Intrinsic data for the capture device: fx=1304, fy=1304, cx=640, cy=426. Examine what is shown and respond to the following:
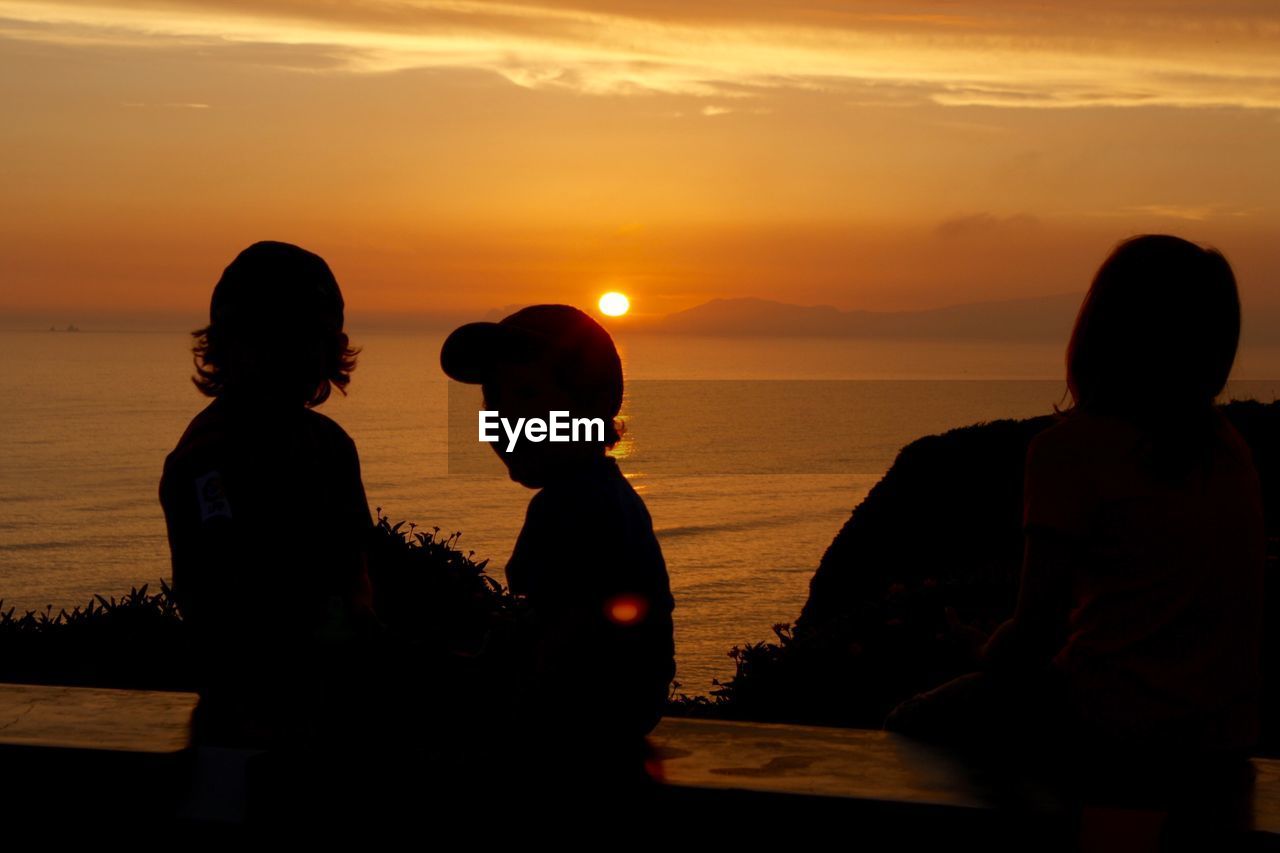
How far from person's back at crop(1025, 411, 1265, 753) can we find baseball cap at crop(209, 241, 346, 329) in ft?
6.56

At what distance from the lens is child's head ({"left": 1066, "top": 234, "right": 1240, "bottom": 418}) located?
3.36m

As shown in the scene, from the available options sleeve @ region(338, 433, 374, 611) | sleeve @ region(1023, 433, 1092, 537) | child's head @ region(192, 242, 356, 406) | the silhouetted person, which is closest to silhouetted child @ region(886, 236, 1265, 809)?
sleeve @ region(1023, 433, 1092, 537)

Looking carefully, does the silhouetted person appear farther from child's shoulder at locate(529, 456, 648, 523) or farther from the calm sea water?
the calm sea water

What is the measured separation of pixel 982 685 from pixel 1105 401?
860 millimetres

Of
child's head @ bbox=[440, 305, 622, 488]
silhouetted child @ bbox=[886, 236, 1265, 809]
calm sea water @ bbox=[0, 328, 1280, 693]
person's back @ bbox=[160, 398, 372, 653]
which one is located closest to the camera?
child's head @ bbox=[440, 305, 622, 488]

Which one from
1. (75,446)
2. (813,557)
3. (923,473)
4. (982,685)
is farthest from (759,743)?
(75,446)

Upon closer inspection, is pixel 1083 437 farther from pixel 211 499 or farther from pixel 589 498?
pixel 211 499

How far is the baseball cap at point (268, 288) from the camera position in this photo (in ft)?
11.7

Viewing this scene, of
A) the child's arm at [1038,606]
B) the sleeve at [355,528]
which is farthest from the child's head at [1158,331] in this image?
the sleeve at [355,528]

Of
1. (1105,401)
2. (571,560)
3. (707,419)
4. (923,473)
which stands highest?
(1105,401)

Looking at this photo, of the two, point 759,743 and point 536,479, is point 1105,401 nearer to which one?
point 759,743

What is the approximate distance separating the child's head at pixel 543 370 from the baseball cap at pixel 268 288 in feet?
2.16

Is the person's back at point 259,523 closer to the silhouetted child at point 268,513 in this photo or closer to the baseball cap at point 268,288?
the silhouetted child at point 268,513

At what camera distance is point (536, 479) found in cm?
312
